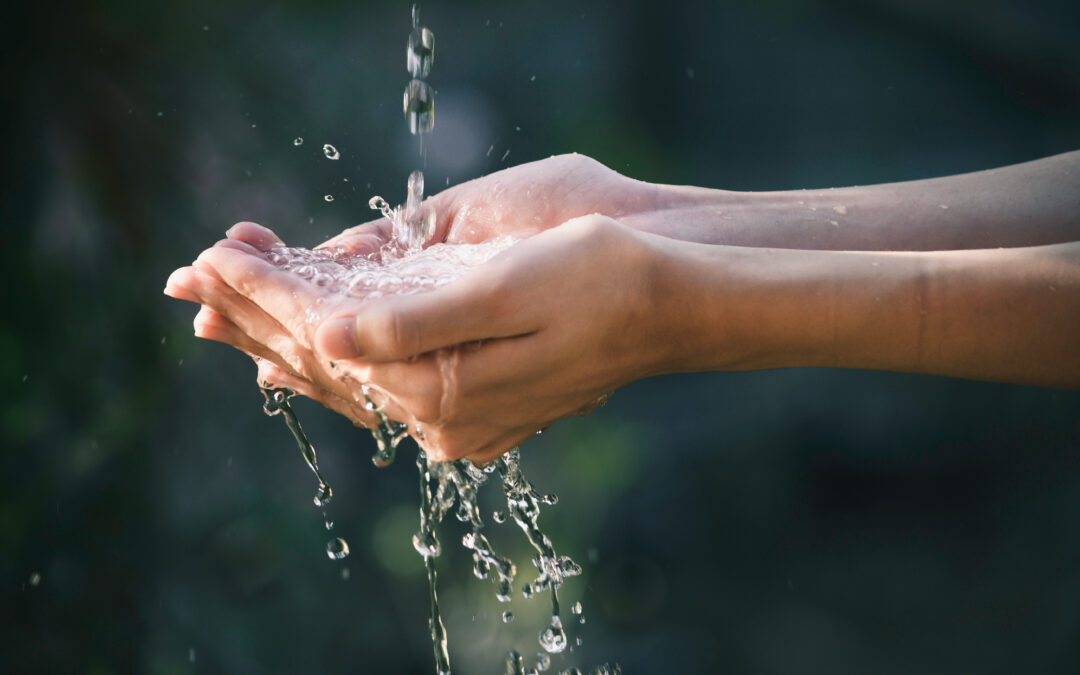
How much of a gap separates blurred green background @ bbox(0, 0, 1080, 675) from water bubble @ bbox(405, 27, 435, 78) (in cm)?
3

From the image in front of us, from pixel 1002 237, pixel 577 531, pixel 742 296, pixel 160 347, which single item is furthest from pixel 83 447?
pixel 1002 237

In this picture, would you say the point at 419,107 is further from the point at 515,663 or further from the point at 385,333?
the point at 515,663

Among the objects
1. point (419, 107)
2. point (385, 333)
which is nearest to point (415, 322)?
point (385, 333)

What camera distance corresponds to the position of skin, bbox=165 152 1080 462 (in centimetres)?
69

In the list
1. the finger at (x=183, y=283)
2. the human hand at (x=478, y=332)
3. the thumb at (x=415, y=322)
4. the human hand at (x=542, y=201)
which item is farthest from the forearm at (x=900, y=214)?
the finger at (x=183, y=283)

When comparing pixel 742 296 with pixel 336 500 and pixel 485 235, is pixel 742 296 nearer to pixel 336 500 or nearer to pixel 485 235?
pixel 485 235

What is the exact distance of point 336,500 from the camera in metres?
1.69

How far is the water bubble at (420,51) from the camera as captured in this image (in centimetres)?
155

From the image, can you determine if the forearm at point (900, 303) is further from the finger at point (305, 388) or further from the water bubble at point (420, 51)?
the water bubble at point (420, 51)

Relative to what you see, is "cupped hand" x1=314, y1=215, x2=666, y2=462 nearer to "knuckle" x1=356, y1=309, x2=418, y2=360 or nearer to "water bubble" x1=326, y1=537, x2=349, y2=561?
"knuckle" x1=356, y1=309, x2=418, y2=360

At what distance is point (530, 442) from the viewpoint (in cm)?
164

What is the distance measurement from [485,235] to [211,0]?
2.90 ft

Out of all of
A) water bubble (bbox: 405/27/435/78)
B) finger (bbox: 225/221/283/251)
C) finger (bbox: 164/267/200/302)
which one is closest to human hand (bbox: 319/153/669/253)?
finger (bbox: 225/221/283/251)

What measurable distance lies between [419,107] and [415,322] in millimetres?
855
